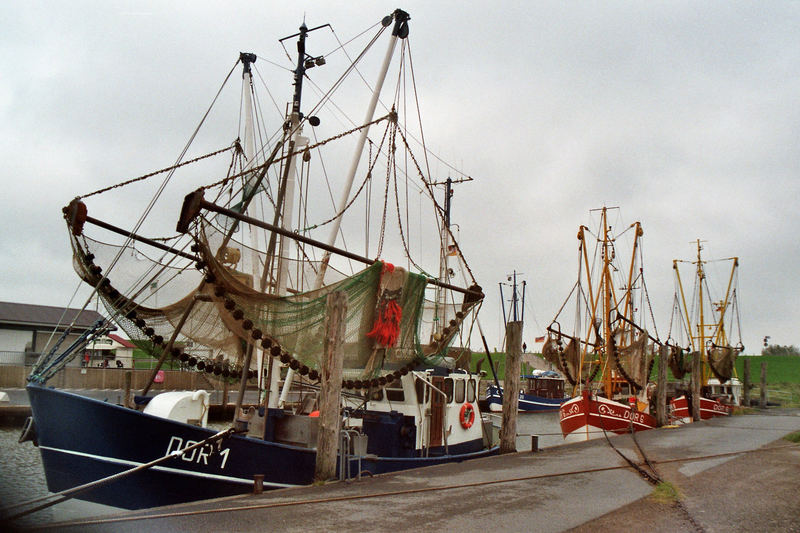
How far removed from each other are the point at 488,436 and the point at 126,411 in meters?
8.67

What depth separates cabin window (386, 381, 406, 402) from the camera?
39.5 feet

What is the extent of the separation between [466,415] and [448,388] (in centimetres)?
96

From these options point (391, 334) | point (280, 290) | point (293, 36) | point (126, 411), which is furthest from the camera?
point (293, 36)

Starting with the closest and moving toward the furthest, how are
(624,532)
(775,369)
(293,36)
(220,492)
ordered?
(624,532)
(220,492)
(293,36)
(775,369)

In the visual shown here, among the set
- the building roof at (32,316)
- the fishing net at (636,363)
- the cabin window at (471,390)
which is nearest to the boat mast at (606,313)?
the fishing net at (636,363)

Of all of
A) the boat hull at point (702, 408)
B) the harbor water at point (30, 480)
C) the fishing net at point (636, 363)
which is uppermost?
the fishing net at point (636, 363)

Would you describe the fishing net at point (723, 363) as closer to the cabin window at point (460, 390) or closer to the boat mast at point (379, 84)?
the cabin window at point (460, 390)

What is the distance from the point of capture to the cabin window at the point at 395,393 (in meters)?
12.0

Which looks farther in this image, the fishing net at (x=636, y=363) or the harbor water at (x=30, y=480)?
the fishing net at (x=636, y=363)

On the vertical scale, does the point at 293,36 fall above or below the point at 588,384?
above

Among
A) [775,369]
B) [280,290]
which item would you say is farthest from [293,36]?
[775,369]

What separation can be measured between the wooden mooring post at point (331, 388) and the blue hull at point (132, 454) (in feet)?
5.19

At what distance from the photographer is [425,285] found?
396 inches

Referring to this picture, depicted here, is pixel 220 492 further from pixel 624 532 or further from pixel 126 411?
pixel 624 532
